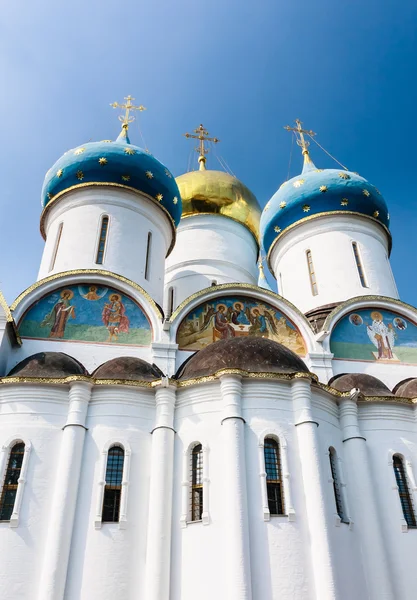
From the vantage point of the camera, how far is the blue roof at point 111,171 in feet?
37.7

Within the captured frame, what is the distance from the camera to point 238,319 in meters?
9.81

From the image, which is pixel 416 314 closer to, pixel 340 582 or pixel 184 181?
pixel 340 582

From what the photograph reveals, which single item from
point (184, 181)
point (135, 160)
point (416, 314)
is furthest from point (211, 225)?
point (416, 314)

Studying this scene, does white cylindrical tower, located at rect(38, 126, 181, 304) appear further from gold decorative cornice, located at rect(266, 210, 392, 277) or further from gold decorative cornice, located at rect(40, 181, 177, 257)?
gold decorative cornice, located at rect(266, 210, 392, 277)

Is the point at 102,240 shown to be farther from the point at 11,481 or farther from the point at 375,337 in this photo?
the point at 375,337

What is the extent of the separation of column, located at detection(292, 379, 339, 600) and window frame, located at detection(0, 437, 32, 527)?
3.62 meters

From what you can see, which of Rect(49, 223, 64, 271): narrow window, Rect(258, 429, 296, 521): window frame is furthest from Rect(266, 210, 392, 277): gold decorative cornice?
Rect(258, 429, 296, 521): window frame

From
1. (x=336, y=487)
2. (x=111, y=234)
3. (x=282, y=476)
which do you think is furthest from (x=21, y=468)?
(x=111, y=234)

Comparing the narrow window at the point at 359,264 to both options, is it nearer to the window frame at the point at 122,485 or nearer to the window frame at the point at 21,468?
the window frame at the point at 122,485

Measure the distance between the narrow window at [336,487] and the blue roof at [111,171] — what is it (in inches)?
263

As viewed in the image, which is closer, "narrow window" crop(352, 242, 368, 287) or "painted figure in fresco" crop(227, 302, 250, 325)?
"painted figure in fresco" crop(227, 302, 250, 325)

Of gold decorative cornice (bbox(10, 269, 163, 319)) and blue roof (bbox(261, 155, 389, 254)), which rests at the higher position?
blue roof (bbox(261, 155, 389, 254))

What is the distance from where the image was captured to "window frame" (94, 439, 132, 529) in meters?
6.69

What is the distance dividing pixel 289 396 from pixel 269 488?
129 centimetres
